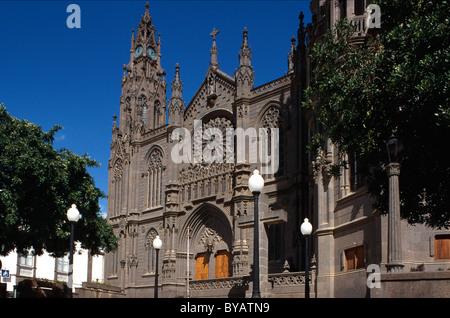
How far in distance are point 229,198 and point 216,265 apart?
17.4ft

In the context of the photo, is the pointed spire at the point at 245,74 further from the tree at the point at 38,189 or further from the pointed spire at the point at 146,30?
the pointed spire at the point at 146,30

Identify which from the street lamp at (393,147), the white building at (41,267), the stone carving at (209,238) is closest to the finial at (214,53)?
the stone carving at (209,238)

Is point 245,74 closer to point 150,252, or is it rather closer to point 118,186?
point 150,252

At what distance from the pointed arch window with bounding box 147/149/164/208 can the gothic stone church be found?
0.09 metres

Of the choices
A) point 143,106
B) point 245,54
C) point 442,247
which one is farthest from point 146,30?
point 442,247

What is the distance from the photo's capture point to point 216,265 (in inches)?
1706

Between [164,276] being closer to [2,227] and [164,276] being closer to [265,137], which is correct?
[265,137]

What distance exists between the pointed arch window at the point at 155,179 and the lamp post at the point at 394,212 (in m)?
34.1

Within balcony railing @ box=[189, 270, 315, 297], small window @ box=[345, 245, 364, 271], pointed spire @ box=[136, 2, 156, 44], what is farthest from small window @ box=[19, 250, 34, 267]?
small window @ box=[345, 245, 364, 271]

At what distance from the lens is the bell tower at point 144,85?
5334 cm
